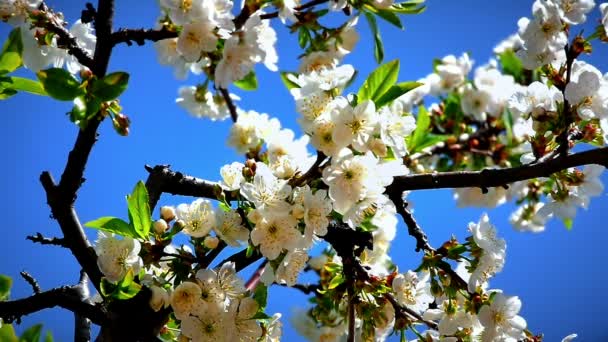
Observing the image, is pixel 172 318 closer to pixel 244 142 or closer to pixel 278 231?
pixel 278 231

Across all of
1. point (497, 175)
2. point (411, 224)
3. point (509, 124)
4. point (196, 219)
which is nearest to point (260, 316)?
point (196, 219)

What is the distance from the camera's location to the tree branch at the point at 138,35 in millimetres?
1198

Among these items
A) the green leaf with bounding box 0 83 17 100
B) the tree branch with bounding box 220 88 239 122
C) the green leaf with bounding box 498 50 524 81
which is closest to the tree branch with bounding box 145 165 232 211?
the green leaf with bounding box 0 83 17 100

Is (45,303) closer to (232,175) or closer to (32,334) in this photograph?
(32,334)

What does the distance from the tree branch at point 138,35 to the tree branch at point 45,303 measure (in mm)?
643

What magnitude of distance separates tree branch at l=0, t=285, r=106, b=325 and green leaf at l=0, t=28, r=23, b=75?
1.88 ft

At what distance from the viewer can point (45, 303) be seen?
1.42m

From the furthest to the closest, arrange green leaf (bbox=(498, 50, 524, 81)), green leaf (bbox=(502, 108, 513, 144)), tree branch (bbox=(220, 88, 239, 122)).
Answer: green leaf (bbox=(498, 50, 524, 81)), green leaf (bbox=(502, 108, 513, 144)), tree branch (bbox=(220, 88, 239, 122))

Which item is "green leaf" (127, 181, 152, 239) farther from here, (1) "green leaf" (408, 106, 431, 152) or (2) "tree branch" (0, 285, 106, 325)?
(1) "green leaf" (408, 106, 431, 152)

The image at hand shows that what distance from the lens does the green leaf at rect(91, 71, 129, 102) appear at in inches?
43.3

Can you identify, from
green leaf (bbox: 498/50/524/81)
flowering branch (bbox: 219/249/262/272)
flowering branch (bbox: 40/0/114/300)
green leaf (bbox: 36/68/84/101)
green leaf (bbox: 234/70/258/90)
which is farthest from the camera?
green leaf (bbox: 498/50/524/81)

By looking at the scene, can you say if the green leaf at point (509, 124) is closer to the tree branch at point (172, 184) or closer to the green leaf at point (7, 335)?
the tree branch at point (172, 184)

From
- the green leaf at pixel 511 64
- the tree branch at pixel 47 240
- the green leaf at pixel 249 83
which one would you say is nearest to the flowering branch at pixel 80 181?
the tree branch at pixel 47 240

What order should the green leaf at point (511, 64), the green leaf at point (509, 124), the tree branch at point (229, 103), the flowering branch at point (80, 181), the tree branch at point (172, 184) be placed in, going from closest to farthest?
the flowering branch at point (80, 181), the tree branch at point (172, 184), the tree branch at point (229, 103), the green leaf at point (509, 124), the green leaf at point (511, 64)
